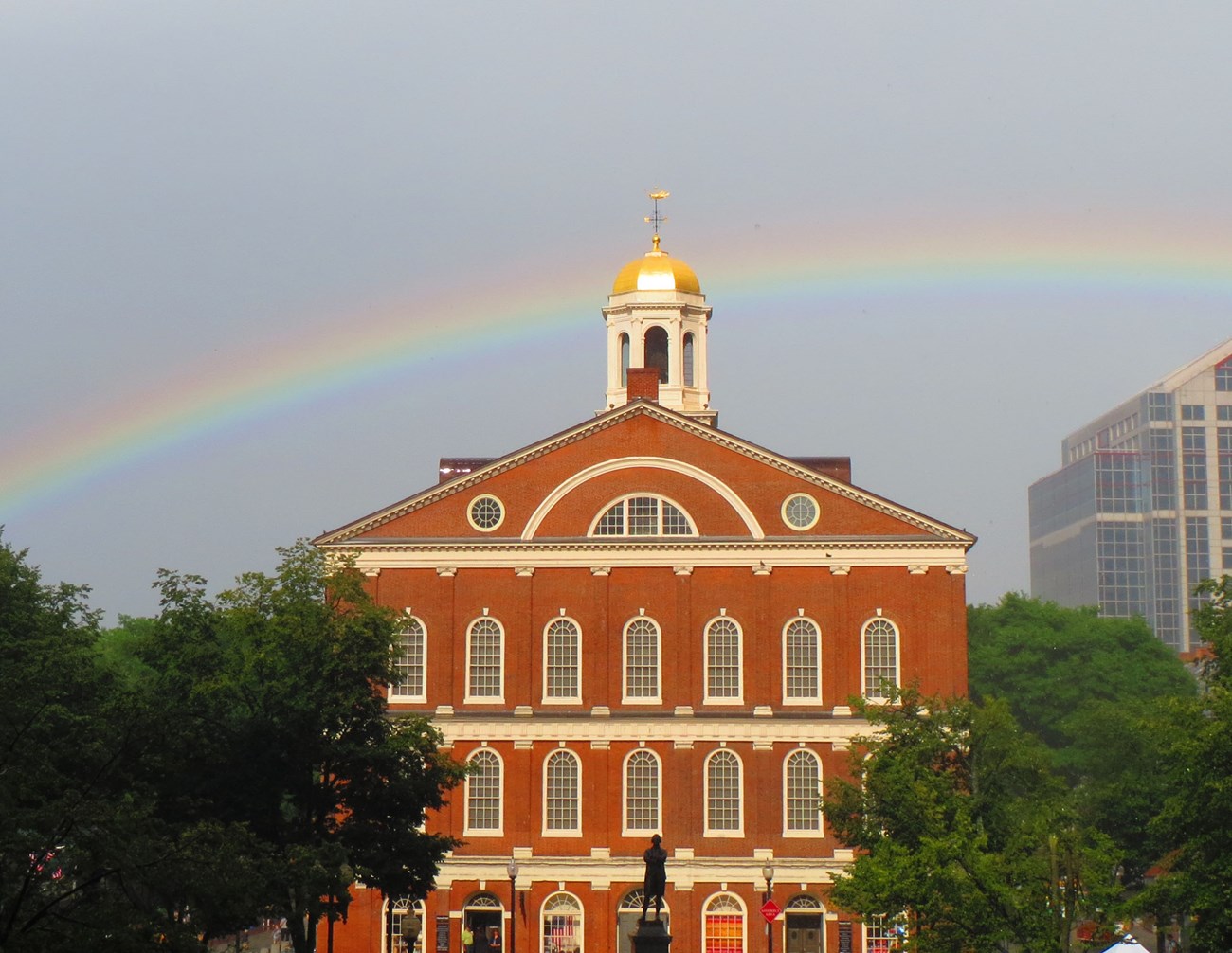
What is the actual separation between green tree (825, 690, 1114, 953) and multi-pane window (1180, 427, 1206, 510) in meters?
126

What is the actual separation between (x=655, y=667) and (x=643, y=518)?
519 cm

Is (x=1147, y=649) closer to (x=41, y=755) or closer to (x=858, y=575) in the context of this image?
(x=858, y=575)

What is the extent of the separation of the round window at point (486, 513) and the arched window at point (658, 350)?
44.3ft

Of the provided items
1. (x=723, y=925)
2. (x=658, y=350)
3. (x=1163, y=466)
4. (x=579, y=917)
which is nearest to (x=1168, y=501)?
(x=1163, y=466)

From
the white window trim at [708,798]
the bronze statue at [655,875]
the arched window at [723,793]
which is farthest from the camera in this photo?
the arched window at [723,793]

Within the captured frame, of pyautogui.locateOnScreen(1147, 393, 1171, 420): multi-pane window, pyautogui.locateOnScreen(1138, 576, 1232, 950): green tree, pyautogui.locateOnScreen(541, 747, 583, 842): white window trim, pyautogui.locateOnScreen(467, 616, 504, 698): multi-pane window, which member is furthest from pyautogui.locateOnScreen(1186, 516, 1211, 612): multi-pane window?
pyautogui.locateOnScreen(1138, 576, 1232, 950): green tree

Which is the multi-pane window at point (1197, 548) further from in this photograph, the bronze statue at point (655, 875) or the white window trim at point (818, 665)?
the bronze statue at point (655, 875)

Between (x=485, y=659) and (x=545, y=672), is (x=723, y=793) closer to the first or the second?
(x=545, y=672)

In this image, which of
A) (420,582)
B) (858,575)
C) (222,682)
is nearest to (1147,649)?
(858,575)

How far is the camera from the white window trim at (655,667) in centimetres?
6606

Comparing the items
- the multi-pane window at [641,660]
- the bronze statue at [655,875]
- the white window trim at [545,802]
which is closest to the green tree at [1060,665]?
the multi-pane window at [641,660]

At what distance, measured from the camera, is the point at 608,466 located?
67.3 m

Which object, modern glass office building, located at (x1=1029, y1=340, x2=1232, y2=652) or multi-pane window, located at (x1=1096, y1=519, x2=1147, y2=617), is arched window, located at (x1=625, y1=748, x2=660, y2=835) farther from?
multi-pane window, located at (x1=1096, y1=519, x2=1147, y2=617)

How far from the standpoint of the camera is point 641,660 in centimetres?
6650
